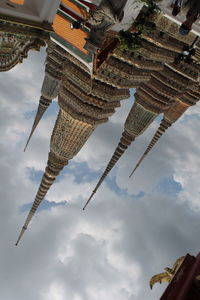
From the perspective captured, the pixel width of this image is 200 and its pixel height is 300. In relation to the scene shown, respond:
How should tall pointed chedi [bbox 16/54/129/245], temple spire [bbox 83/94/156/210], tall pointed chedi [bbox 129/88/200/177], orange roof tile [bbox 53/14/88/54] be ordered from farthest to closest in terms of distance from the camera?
tall pointed chedi [bbox 129/88/200/177], temple spire [bbox 83/94/156/210], tall pointed chedi [bbox 16/54/129/245], orange roof tile [bbox 53/14/88/54]

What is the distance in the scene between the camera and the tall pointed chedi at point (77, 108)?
10875 millimetres

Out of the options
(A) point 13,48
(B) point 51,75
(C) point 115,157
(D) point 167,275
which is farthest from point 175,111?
(D) point 167,275

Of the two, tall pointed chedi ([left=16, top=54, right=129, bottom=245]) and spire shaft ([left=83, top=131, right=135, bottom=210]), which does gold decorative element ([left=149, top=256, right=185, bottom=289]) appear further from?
spire shaft ([left=83, top=131, right=135, bottom=210])

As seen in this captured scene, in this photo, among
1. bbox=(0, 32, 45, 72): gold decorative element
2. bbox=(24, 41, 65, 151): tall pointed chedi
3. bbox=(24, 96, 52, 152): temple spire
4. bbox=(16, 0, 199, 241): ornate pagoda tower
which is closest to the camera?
bbox=(0, 32, 45, 72): gold decorative element

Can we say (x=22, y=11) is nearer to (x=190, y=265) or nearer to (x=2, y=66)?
(x=2, y=66)

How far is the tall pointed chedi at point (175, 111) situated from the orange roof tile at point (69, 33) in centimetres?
815

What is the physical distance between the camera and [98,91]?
1081 centimetres

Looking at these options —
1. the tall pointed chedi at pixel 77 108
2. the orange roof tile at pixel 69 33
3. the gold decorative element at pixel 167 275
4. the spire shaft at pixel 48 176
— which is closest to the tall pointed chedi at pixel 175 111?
the tall pointed chedi at pixel 77 108

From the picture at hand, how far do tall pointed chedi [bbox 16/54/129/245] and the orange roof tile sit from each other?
2.63ft

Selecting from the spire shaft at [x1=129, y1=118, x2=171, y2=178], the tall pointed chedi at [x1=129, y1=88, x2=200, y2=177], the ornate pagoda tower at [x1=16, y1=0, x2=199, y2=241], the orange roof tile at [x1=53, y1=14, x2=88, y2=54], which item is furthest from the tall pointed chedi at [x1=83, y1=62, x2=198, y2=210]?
the orange roof tile at [x1=53, y1=14, x2=88, y2=54]

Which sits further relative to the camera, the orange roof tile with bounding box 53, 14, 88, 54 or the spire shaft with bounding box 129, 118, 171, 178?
the spire shaft with bounding box 129, 118, 171, 178

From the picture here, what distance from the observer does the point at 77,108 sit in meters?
10.9

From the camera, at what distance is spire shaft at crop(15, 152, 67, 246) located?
12.1 metres

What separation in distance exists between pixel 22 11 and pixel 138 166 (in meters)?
14.4
